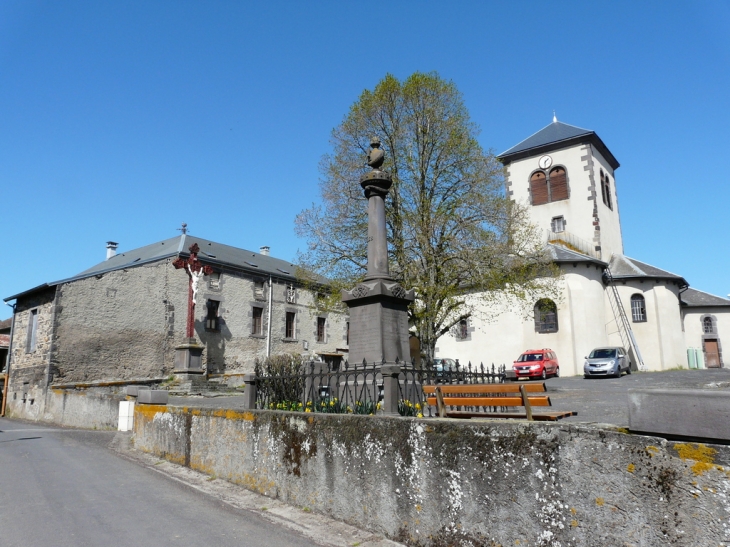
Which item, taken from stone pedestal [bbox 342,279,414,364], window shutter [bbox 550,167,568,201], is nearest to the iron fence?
stone pedestal [bbox 342,279,414,364]

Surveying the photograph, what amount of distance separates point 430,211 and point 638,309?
738 inches

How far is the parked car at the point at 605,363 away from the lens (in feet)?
79.0

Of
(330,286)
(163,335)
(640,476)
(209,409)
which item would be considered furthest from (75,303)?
(640,476)

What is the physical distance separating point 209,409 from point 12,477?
314 cm

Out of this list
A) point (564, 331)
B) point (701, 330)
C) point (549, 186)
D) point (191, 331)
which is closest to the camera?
point (191, 331)

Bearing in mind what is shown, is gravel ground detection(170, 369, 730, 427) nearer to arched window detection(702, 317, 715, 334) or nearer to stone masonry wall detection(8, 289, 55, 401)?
stone masonry wall detection(8, 289, 55, 401)

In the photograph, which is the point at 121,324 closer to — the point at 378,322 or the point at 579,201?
the point at 378,322

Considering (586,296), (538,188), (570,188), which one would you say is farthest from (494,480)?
(538,188)

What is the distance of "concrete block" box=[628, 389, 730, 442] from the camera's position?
2.86m

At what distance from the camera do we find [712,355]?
110ft

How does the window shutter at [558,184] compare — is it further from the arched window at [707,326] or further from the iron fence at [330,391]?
the iron fence at [330,391]

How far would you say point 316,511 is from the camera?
5.47 meters

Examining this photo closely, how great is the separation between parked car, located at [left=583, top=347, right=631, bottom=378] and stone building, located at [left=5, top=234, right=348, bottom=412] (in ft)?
43.1

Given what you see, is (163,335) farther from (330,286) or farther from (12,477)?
(12,477)
